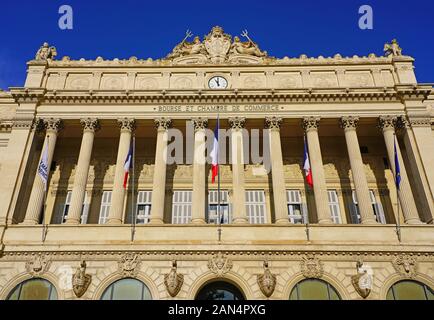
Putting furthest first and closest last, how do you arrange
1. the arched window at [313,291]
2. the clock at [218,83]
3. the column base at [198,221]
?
the clock at [218,83]
the column base at [198,221]
the arched window at [313,291]

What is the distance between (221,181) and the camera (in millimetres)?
24391

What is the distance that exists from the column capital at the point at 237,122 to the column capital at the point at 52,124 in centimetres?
1003

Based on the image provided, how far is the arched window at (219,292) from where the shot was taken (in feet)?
60.3

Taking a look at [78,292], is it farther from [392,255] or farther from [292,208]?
[392,255]

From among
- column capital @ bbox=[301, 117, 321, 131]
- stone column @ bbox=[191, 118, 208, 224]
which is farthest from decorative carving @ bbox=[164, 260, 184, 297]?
column capital @ bbox=[301, 117, 321, 131]

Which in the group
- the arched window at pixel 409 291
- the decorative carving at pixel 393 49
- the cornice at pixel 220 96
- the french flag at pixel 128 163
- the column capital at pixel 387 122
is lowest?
the arched window at pixel 409 291

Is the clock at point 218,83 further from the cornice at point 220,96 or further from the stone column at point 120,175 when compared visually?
the stone column at point 120,175

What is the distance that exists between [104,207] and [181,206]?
4.55m

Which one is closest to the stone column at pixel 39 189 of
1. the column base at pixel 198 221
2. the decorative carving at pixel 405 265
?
the column base at pixel 198 221

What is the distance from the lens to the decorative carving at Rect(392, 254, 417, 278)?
720 inches

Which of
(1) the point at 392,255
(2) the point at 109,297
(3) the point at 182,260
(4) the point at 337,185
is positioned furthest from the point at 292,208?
(2) the point at 109,297

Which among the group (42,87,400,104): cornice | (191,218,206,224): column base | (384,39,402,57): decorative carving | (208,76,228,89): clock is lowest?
(191,218,206,224): column base

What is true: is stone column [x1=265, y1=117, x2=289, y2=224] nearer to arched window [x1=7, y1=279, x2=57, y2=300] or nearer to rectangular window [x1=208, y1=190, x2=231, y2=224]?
rectangular window [x1=208, y1=190, x2=231, y2=224]

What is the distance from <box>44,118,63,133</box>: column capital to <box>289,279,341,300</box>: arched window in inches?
624
